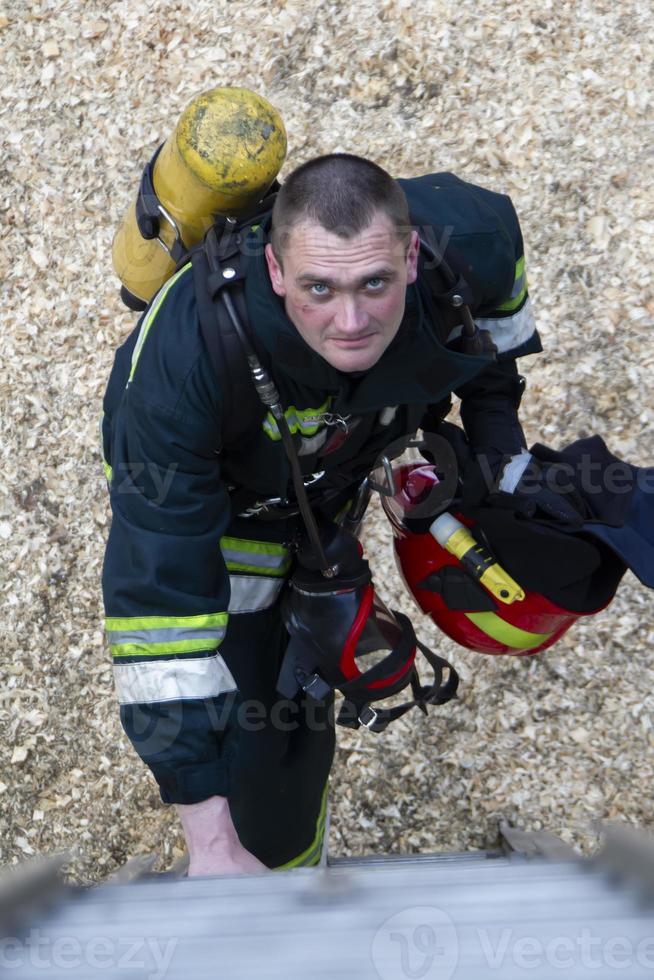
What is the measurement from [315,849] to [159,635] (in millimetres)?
1297

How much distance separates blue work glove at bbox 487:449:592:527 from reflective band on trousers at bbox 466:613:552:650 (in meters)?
0.31

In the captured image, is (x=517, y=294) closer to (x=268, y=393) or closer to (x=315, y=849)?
(x=268, y=393)

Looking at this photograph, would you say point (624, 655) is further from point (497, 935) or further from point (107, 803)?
point (497, 935)

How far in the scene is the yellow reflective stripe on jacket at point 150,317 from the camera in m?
2.14

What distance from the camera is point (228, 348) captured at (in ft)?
6.66

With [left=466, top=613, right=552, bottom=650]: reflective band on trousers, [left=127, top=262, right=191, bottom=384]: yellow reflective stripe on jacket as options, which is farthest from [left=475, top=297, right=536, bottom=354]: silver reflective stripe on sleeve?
[left=127, top=262, right=191, bottom=384]: yellow reflective stripe on jacket

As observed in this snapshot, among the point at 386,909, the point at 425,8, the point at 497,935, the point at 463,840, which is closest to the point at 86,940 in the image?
the point at 386,909

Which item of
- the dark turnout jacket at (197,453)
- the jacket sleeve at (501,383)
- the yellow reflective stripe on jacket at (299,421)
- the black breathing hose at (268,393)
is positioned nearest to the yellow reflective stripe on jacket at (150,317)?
the dark turnout jacket at (197,453)

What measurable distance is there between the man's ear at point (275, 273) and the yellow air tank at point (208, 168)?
1.02 ft

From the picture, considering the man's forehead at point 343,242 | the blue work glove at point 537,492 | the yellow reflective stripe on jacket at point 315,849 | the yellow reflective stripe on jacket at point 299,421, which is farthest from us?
the yellow reflective stripe on jacket at point 315,849

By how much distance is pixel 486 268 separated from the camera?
2.44 m

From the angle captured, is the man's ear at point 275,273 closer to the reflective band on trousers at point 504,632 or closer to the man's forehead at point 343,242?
the man's forehead at point 343,242

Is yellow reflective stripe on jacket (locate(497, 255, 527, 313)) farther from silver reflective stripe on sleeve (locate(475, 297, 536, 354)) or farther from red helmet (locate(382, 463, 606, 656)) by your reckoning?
red helmet (locate(382, 463, 606, 656))

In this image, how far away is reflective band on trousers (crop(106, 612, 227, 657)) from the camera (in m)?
2.00
